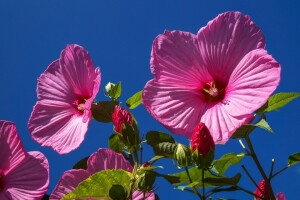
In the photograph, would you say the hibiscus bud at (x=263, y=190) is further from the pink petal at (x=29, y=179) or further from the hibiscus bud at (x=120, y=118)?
the pink petal at (x=29, y=179)

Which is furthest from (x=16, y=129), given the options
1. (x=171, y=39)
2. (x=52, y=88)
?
(x=171, y=39)

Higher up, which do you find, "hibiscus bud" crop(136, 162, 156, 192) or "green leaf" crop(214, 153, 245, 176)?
"green leaf" crop(214, 153, 245, 176)

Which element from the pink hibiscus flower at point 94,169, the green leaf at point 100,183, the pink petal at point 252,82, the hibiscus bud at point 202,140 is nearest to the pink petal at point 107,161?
the pink hibiscus flower at point 94,169

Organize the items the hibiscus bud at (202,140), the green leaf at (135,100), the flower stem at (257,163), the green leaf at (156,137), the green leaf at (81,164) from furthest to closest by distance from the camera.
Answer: the green leaf at (135,100) < the green leaf at (81,164) < the green leaf at (156,137) < the flower stem at (257,163) < the hibiscus bud at (202,140)

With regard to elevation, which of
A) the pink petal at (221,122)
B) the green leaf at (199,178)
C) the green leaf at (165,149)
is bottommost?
the green leaf at (199,178)

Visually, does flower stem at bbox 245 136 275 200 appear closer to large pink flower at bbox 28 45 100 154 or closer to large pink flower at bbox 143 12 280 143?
large pink flower at bbox 143 12 280 143

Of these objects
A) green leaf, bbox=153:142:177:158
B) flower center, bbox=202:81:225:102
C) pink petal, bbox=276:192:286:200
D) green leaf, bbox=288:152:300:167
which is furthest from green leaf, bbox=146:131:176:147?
pink petal, bbox=276:192:286:200
